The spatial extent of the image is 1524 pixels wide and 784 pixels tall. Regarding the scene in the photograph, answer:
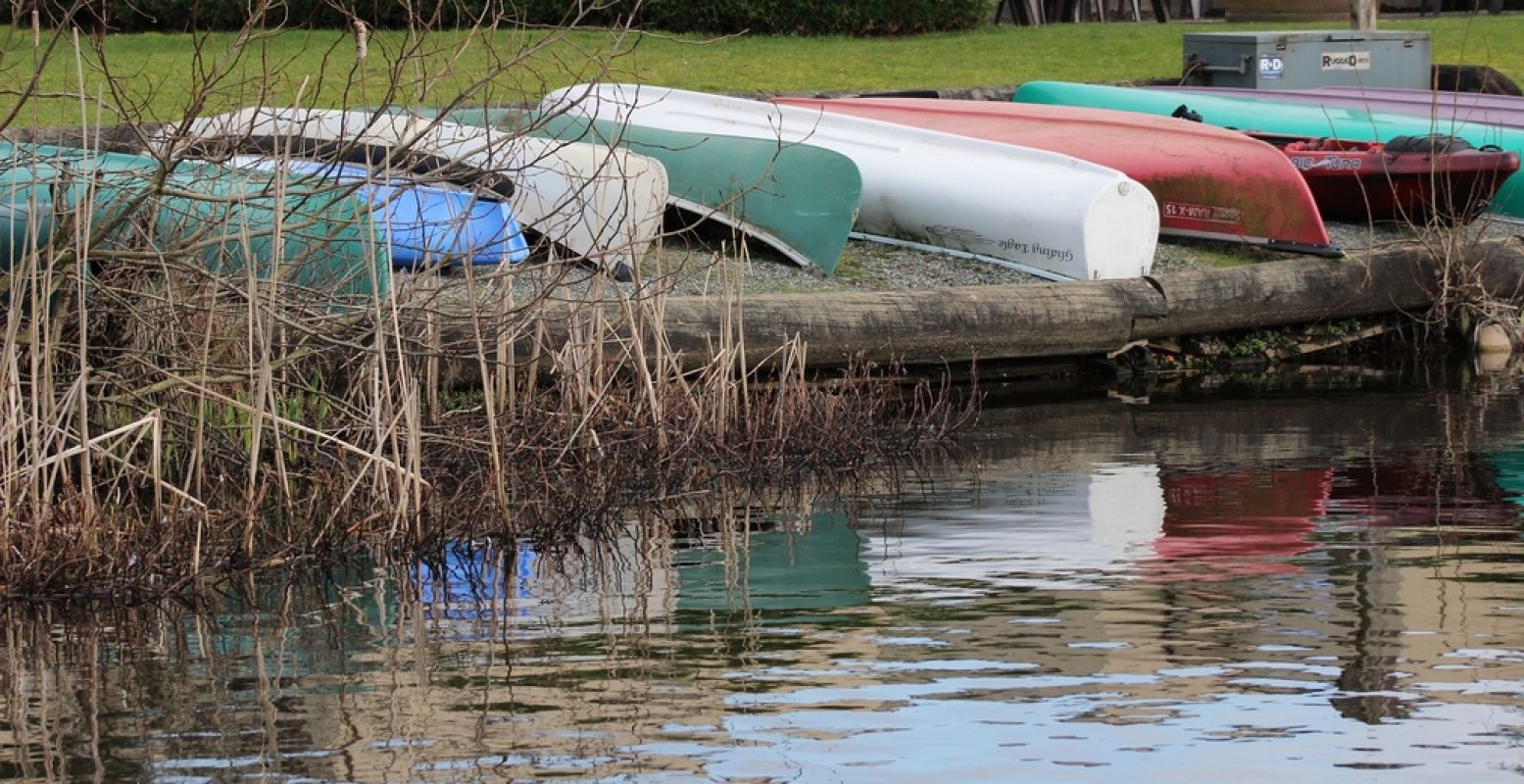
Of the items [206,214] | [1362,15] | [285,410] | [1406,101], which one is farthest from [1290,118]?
[285,410]

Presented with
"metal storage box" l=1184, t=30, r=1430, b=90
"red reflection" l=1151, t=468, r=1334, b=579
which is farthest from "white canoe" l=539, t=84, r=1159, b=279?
"metal storage box" l=1184, t=30, r=1430, b=90

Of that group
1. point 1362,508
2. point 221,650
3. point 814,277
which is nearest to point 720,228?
point 814,277

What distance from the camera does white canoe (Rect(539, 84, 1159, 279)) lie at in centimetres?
1294

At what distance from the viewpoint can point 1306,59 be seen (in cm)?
2059

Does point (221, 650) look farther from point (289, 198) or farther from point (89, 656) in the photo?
point (289, 198)

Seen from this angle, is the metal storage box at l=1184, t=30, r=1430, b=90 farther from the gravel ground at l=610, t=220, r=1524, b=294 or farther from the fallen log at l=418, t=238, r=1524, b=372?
the fallen log at l=418, t=238, r=1524, b=372

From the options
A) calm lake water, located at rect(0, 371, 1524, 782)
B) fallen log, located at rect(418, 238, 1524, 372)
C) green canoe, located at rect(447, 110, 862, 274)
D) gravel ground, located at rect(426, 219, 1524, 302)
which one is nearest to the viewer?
calm lake water, located at rect(0, 371, 1524, 782)

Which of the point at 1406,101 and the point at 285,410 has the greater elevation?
the point at 1406,101

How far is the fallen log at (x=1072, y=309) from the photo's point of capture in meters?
10.9

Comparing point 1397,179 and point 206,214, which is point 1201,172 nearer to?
point 1397,179

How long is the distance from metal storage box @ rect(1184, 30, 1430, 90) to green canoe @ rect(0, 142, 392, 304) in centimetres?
1248

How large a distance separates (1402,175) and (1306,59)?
6.34m

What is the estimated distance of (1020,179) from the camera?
13430 millimetres

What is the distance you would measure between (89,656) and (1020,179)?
855 cm
